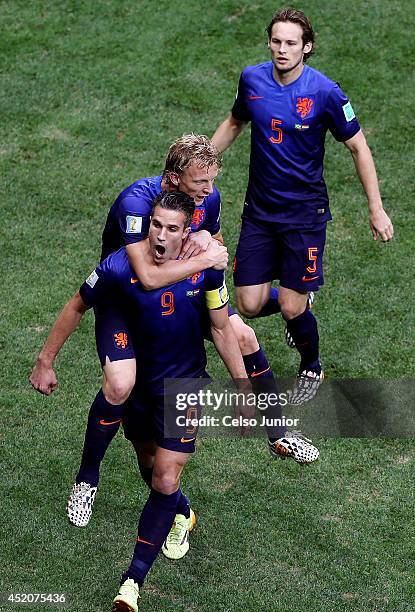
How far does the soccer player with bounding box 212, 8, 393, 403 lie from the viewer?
909 centimetres

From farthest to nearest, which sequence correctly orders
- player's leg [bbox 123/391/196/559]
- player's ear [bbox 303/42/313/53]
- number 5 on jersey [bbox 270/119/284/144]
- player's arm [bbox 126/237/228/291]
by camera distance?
number 5 on jersey [bbox 270/119/284/144], player's ear [bbox 303/42/313/53], player's leg [bbox 123/391/196/559], player's arm [bbox 126/237/228/291]

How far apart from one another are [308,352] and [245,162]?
11.5 ft

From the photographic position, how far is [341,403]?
33.1 feet

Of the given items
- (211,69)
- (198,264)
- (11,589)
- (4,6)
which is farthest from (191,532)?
(4,6)

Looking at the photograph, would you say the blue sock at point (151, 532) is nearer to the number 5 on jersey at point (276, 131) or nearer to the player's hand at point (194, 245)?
the player's hand at point (194, 245)

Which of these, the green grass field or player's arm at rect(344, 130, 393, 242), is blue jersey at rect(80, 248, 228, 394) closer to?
the green grass field

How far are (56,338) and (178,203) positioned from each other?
1182 mm

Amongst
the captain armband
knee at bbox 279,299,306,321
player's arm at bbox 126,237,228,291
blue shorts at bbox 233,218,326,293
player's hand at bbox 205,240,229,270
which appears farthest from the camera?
knee at bbox 279,299,306,321

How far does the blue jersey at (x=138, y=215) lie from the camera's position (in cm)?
773

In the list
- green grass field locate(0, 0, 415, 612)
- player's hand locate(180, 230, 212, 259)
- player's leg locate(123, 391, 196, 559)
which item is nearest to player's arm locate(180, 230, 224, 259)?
player's hand locate(180, 230, 212, 259)

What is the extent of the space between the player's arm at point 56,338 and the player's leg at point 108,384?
0.19m

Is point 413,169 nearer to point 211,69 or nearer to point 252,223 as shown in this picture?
point 211,69

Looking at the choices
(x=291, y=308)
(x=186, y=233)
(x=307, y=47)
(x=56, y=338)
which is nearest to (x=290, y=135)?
(x=307, y=47)

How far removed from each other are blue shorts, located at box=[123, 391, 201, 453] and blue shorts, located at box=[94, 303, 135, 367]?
0.31m
